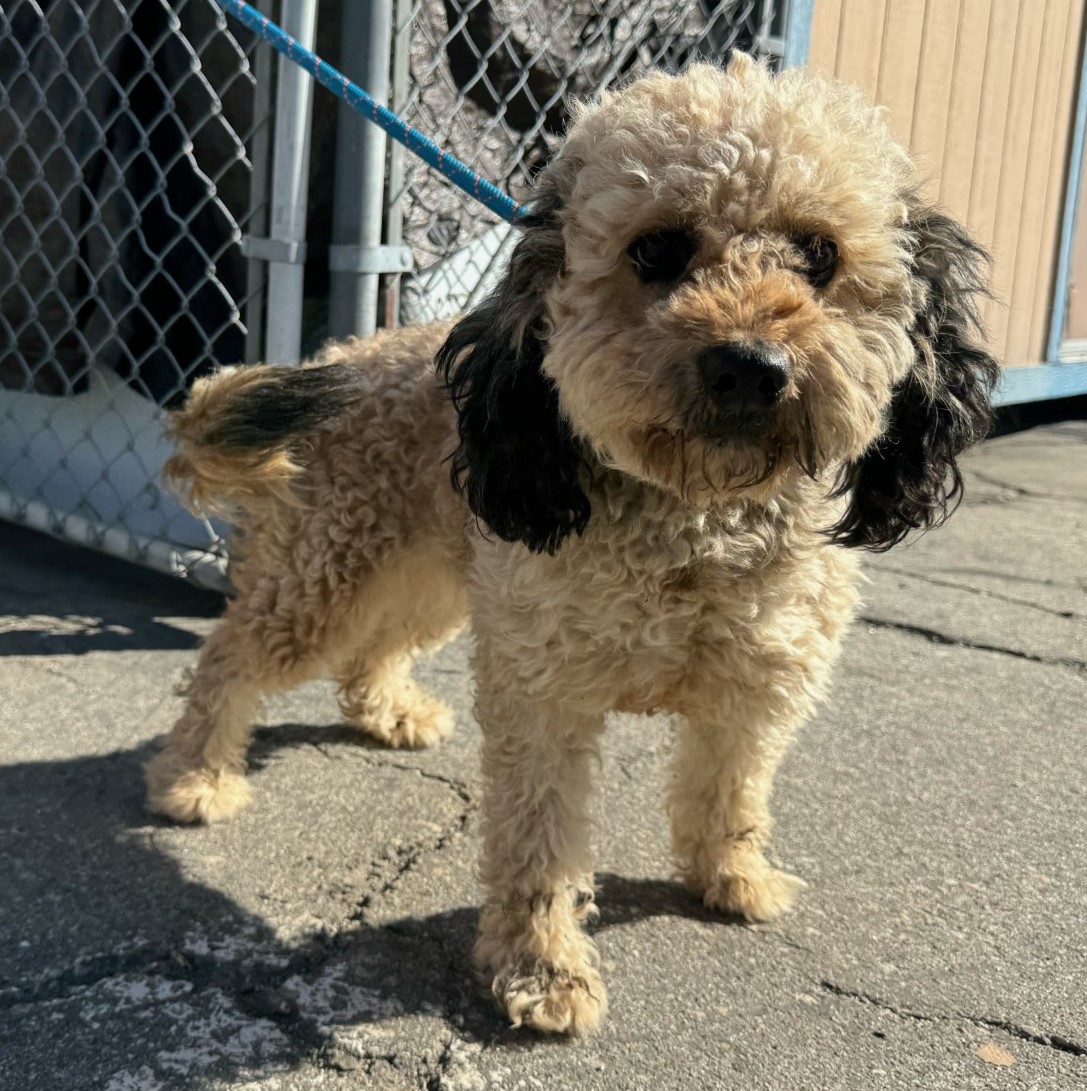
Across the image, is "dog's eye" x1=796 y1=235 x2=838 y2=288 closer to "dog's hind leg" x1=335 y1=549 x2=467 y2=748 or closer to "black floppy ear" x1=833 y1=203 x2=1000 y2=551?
"black floppy ear" x1=833 y1=203 x2=1000 y2=551

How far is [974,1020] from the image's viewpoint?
215 cm

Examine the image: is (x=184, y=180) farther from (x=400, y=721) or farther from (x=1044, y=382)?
(x=1044, y=382)

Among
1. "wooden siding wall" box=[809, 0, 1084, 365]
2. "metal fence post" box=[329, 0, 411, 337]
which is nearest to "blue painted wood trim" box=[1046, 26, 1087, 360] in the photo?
"wooden siding wall" box=[809, 0, 1084, 365]

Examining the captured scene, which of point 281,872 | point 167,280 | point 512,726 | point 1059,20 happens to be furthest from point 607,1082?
point 1059,20

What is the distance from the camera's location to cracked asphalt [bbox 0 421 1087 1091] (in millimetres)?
2033

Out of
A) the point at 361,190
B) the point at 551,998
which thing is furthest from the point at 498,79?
the point at 551,998

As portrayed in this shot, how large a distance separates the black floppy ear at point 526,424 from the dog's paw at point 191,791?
1203 millimetres

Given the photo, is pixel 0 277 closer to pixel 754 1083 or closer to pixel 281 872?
pixel 281 872

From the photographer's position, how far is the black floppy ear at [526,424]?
2014mm

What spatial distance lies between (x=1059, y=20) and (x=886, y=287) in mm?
5995

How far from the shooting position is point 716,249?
1.89m

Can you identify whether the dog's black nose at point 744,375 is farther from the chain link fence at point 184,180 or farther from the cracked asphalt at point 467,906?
the chain link fence at point 184,180

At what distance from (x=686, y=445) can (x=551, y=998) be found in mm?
1026

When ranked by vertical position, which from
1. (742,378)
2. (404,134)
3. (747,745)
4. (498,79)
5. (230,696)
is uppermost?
(498,79)
